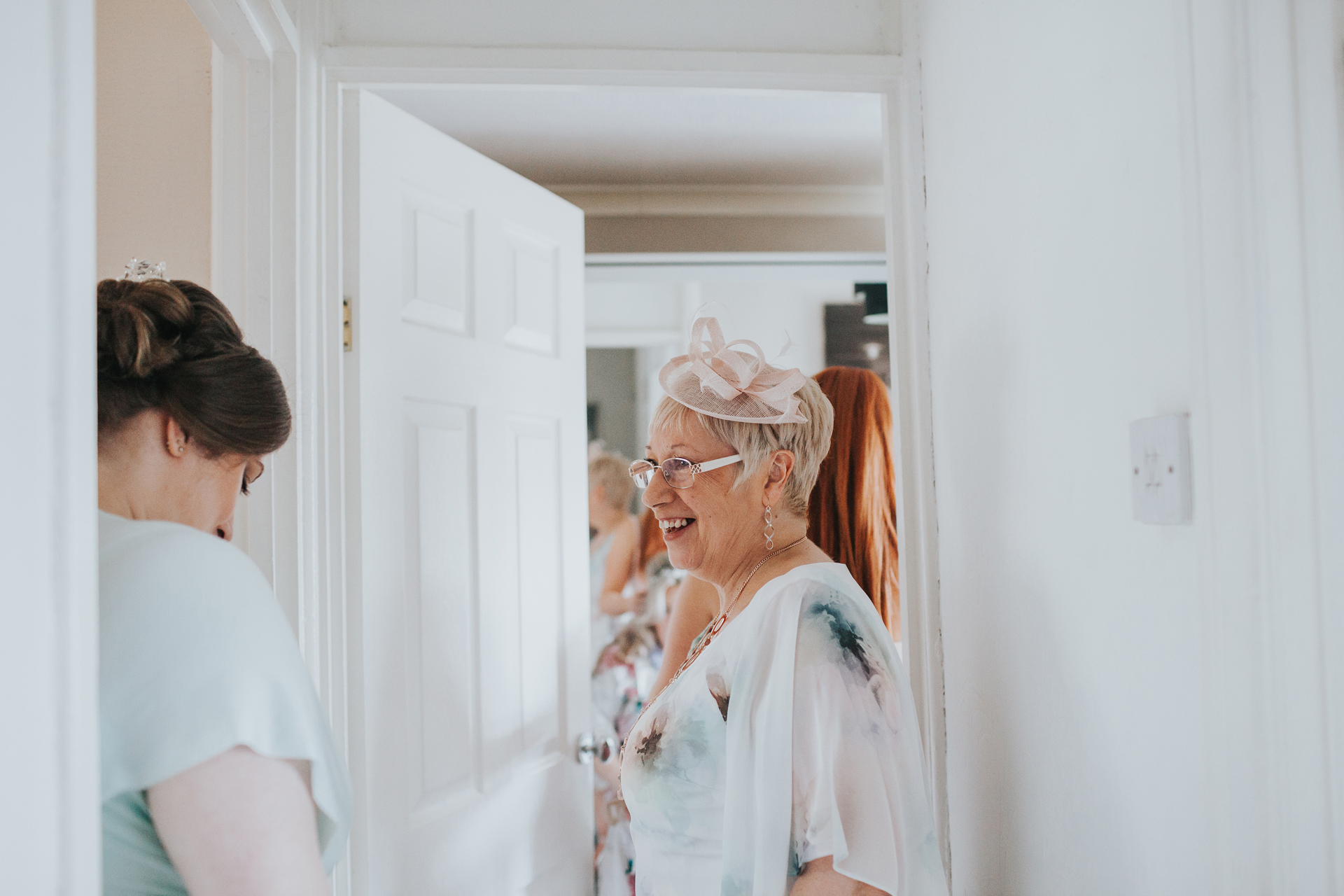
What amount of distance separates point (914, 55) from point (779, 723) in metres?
1.13

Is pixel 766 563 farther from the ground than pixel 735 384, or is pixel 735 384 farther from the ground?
pixel 735 384

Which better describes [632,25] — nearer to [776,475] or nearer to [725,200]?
[776,475]

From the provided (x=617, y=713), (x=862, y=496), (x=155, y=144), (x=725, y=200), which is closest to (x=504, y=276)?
(x=155, y=144)

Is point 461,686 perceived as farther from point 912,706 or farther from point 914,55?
point 914,55

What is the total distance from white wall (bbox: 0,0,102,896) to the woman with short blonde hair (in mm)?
680

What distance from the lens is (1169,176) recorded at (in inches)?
27.7

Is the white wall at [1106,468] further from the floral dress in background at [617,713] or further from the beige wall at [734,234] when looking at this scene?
the beige wall at [734,234]

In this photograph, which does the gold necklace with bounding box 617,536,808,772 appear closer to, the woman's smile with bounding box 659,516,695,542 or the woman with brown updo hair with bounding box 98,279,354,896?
the woman's smile with bounding box 659,516,695,542

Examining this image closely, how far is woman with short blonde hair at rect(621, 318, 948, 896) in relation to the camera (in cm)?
93

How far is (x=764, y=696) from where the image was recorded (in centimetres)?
98

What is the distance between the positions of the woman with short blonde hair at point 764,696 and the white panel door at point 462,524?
0.45 m

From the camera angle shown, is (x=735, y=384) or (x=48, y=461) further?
(x=735, y=384)

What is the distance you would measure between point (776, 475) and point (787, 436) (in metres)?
0.06

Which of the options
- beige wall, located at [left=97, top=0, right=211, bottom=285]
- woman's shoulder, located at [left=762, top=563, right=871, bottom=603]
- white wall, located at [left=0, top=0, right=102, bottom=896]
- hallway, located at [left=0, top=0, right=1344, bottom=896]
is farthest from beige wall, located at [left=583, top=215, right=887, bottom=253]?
A: white wall, located at [left=0, top=0, right=102, bottom=896]
